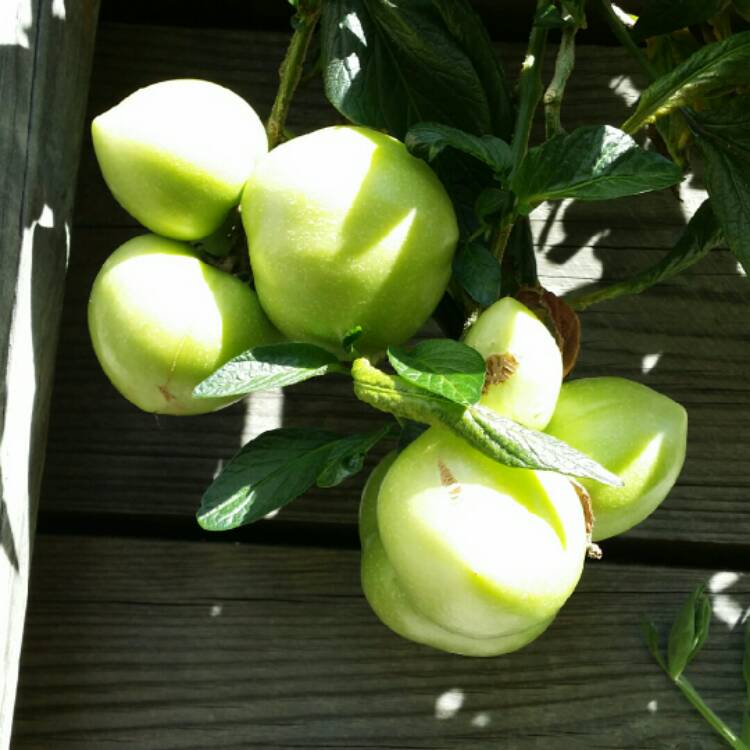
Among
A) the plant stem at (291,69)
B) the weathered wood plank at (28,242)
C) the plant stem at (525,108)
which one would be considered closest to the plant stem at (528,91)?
the plant stem at (525,108)

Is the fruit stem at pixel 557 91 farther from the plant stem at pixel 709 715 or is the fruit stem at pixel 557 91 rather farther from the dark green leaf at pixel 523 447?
the plant stem at pixel 709 715

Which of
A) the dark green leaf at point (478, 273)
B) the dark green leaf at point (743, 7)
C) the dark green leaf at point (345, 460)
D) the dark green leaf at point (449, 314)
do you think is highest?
the dark green leaf at point (743, 7)

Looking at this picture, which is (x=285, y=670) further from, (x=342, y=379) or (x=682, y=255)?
(x=682, y=255)

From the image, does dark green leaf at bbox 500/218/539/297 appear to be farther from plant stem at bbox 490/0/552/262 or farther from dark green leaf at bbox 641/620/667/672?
dark green leaf at bbox 641/620/667/672

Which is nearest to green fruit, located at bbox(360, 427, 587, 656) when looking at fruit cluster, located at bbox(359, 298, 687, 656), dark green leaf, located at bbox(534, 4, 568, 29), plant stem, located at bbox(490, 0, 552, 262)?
fruit cluster, located at bbox(359, 298, 687, 656)

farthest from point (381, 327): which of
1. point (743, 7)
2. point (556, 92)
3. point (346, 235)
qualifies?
point (743, 7)
